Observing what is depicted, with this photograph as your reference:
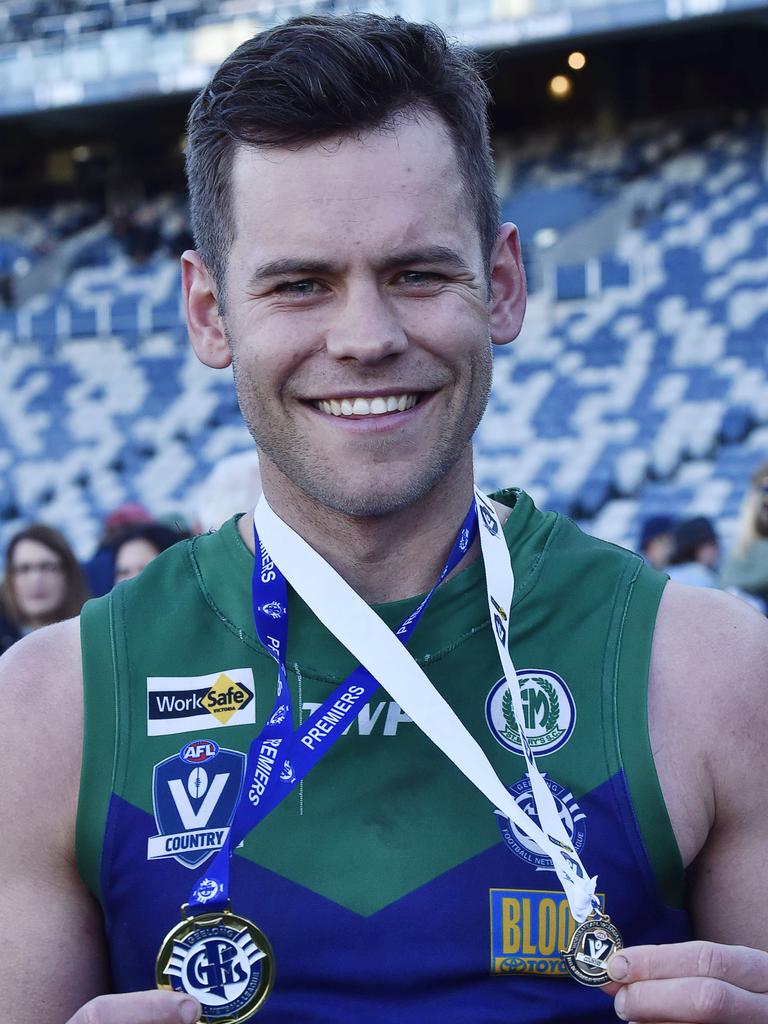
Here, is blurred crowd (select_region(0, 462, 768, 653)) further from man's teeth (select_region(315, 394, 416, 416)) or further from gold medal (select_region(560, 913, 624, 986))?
gold medal (select_region(560, 913, 624, 986))

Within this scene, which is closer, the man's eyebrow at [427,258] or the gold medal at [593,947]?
the gold medal at [593,947]

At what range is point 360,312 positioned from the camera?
4.99ft

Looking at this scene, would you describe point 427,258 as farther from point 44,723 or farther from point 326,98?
point 44,723

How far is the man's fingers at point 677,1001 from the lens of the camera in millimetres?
1267

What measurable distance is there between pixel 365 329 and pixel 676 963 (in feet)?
2.46

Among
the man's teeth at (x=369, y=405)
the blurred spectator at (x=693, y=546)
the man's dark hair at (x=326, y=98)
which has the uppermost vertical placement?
the man's dark hair at (x=326, y=98)

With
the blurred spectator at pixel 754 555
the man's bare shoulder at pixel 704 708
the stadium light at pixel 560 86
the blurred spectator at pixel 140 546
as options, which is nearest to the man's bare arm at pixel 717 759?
the man's bare shoulder at pixel 704 708

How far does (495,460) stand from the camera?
12.6 m

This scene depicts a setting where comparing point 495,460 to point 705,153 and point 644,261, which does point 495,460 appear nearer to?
point 644,261

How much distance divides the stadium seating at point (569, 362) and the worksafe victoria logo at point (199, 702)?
357 inches

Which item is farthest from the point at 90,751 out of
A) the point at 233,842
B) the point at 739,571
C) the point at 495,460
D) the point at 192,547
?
the point at 495,460

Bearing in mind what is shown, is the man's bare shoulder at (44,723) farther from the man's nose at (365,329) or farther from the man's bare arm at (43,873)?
the man's nose at (365,329)

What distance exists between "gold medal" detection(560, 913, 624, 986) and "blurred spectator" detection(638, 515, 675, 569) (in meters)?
4.56

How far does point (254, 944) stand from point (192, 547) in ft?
1.84
